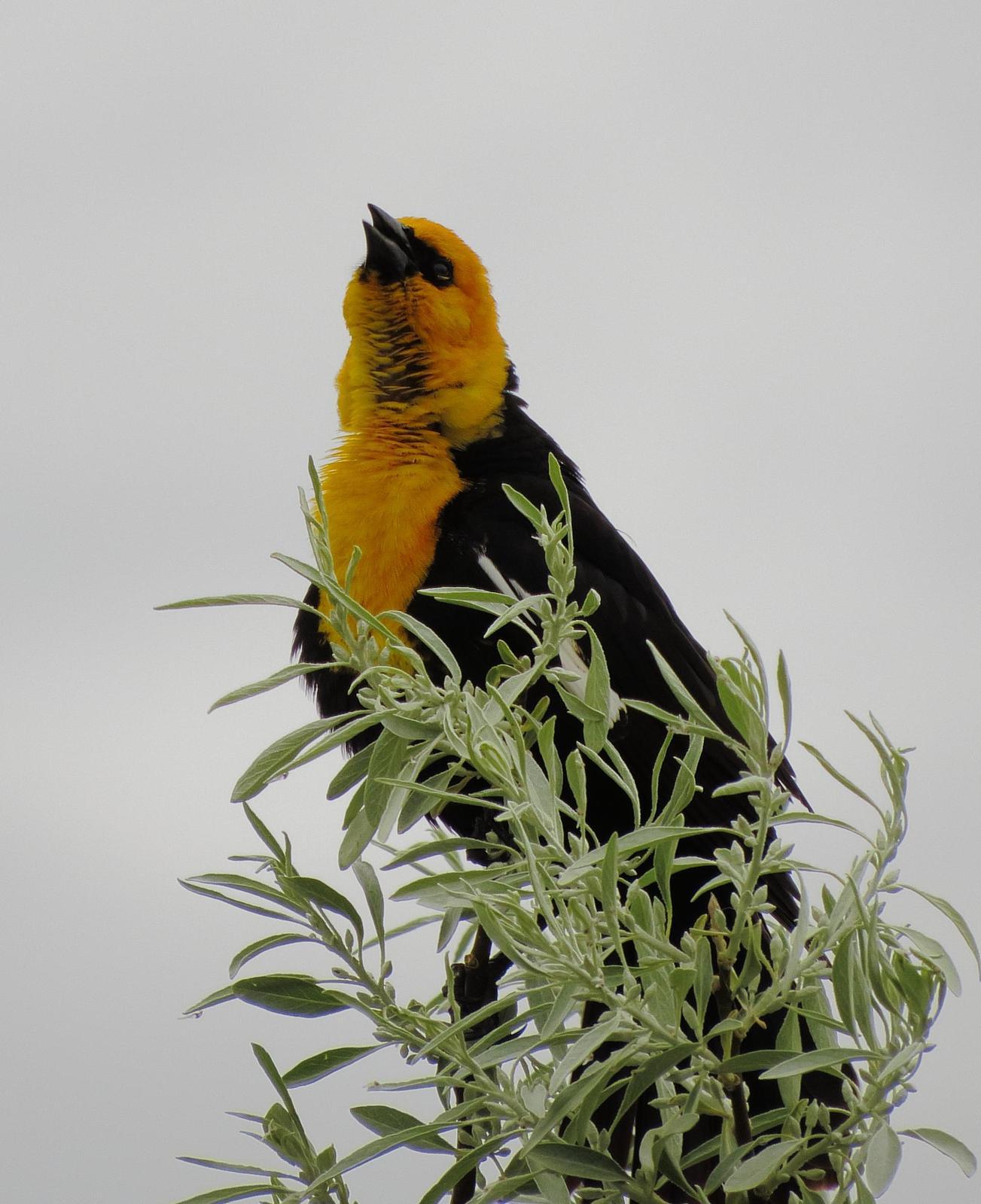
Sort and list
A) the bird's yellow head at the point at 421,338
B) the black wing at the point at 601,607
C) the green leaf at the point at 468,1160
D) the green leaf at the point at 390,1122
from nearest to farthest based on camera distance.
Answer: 1. the green leaf at the point at 468,1160
2. the green leaf at the point at 390,1122
3. the black wing at the point at 601,607
4. the bird's yellow head at the point at 421,338

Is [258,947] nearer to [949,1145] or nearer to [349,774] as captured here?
[349,774]

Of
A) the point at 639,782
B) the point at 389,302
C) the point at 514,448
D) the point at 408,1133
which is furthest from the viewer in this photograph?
the point at 389,302

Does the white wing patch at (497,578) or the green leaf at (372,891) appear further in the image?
the white wing patch at (497,578)

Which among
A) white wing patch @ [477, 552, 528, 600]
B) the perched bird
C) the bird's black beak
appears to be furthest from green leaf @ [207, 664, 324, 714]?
the bird's black beak

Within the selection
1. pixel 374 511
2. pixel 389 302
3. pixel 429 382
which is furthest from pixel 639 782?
pixel 389 302

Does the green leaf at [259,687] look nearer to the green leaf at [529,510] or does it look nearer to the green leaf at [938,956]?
the green leaf at [529,510]

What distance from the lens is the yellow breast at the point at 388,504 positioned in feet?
7.75

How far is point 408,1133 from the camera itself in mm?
1044

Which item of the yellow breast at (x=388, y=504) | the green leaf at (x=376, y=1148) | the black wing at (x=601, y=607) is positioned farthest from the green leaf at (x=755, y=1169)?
the yellow breast at (x=388, y=504)

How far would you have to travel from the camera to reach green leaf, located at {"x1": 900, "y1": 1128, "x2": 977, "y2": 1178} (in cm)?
89

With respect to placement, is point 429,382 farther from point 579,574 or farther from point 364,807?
point 364,807

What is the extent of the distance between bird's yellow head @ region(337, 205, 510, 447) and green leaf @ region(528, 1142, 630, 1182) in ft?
6.08

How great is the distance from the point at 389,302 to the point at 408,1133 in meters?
2.21

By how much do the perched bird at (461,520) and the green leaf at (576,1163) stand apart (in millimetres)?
1042
